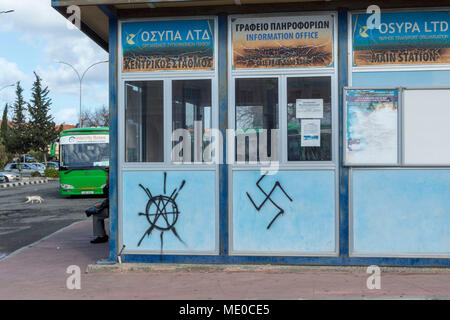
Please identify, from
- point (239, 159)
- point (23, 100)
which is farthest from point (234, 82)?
point (23, 100)

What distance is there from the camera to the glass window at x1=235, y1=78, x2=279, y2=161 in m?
7.50

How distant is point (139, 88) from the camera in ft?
25.5

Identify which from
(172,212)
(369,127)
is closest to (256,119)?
(369,127)

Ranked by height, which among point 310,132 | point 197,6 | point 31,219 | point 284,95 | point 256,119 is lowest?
point 31,219

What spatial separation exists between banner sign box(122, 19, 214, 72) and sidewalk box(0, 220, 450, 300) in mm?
2720

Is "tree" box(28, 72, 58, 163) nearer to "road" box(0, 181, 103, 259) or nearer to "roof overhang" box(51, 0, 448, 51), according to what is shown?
"road" box(0, 181, 103, 259)

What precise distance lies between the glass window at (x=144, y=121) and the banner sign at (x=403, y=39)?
269 cm

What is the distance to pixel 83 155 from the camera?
2247 centimetres

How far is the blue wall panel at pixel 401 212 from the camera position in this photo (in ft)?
23.8

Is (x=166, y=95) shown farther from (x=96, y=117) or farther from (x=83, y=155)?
(x=96, y=117)

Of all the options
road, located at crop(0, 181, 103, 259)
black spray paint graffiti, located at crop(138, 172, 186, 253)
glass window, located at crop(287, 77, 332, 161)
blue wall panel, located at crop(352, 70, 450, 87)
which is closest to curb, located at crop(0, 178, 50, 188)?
road, located at crop(0, 181, 103, 259)

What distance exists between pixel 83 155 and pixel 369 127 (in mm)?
16853

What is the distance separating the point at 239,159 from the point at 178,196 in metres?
0.97

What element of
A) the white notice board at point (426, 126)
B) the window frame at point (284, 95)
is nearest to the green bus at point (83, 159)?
the window frame at point (284, 95)
